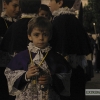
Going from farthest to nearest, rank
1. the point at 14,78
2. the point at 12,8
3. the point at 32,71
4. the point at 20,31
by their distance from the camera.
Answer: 1. the point at 12,8
2. the point at 20,31
3. the point at 14,78
4. the point at 32,71

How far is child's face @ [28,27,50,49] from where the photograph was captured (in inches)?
156

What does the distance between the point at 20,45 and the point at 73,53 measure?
495 mm

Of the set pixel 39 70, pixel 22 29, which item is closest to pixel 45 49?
pixel 39 70

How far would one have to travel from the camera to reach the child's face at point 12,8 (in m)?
4.62

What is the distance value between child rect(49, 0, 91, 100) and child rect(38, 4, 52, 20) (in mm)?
39

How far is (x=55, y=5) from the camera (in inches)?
181

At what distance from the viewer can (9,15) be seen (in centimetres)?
469

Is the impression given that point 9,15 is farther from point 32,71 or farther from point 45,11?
point 32,71

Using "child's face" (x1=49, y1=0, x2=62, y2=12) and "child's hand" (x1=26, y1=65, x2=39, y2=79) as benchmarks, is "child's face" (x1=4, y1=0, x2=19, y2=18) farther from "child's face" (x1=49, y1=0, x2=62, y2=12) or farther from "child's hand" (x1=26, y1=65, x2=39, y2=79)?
"child's hand" (x1=26, y1=65, x2=39, y2=79)

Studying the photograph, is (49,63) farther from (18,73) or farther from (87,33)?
(87,33)

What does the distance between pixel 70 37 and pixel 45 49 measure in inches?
24.9

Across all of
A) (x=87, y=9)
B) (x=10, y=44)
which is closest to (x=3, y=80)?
(x=10, y=44)

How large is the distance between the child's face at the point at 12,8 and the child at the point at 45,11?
0.23 metres

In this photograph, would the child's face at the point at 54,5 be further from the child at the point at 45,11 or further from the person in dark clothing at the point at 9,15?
the person in dark clothing at the point at 9,15
